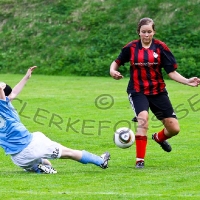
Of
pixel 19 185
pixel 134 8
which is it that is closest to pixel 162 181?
pixel 19 185

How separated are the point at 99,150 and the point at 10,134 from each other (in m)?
2.65

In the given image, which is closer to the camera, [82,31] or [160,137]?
[160,137]

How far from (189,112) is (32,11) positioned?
17.2 metres

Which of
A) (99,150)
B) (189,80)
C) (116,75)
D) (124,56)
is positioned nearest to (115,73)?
(116,75)

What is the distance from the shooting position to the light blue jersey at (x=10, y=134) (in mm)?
8734

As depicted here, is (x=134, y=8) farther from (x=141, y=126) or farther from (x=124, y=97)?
(x=141, y=126)

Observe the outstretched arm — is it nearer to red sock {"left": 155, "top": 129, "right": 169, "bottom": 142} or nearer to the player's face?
the player's face

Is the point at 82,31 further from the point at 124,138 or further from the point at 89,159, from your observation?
the point at 89,159

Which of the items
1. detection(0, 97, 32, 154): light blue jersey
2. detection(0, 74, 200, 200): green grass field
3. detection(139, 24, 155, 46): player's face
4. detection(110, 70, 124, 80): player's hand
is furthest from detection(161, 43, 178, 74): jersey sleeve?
detection(0, 97, 32, 154): light blue jersey

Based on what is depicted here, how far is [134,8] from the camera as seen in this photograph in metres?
30.4

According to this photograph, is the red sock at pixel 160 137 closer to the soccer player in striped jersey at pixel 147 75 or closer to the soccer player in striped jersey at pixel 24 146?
the soccer player in striped jersey at pixel 147 75

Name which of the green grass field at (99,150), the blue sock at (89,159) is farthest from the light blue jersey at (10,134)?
the blue sock at (89,159)

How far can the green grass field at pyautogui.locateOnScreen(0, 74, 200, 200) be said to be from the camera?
7512 mm

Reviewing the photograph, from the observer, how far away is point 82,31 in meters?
30.3
